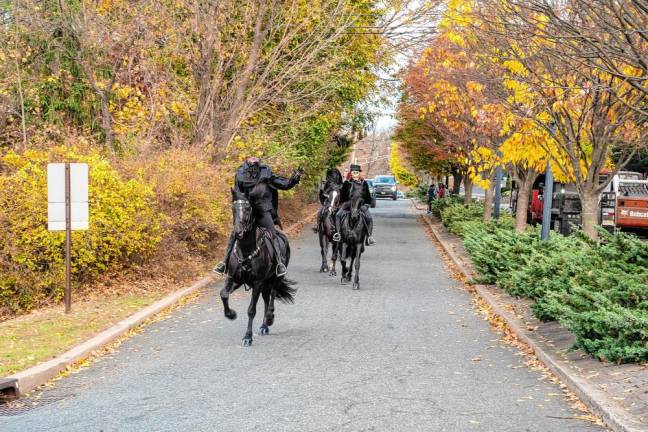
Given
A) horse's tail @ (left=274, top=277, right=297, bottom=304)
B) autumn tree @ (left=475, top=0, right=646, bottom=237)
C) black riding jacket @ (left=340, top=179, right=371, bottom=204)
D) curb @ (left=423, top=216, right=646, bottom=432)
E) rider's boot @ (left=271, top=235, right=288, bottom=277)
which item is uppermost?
autumn tree @ (left=475, top=0, right=646, bottom=237)

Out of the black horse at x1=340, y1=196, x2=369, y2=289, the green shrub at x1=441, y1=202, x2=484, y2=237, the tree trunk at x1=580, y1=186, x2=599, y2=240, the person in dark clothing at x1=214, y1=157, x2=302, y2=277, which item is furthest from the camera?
the green shrub at x1=441, y1=202, x2=484, y2=237

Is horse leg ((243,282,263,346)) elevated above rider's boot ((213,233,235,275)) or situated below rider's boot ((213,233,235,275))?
below

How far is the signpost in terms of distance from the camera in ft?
43.0

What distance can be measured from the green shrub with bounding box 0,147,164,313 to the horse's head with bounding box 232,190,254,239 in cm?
483

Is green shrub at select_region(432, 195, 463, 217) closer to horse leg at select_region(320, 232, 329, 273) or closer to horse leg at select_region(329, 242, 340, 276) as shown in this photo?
horse leg at select_region(320, 232, 329, 273)

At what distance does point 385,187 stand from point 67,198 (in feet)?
255

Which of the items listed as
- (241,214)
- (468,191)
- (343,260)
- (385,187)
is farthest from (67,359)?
(385,187)

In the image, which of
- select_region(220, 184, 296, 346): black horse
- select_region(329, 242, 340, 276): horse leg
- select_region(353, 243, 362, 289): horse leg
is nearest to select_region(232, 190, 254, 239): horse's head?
select_region(220, 184, 296, 346): black horse

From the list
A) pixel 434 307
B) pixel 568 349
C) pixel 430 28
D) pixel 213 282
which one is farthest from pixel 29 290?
pixel 430 28

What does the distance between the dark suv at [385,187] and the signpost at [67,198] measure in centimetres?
7734

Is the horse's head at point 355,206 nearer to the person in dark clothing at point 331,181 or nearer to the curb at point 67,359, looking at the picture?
the person in dark clothing at point 331,181

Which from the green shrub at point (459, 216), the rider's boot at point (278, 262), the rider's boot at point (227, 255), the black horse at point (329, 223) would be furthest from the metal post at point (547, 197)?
the green shrub at point (459, 216)

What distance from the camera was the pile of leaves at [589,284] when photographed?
890 cm

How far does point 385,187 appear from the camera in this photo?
296 feet
